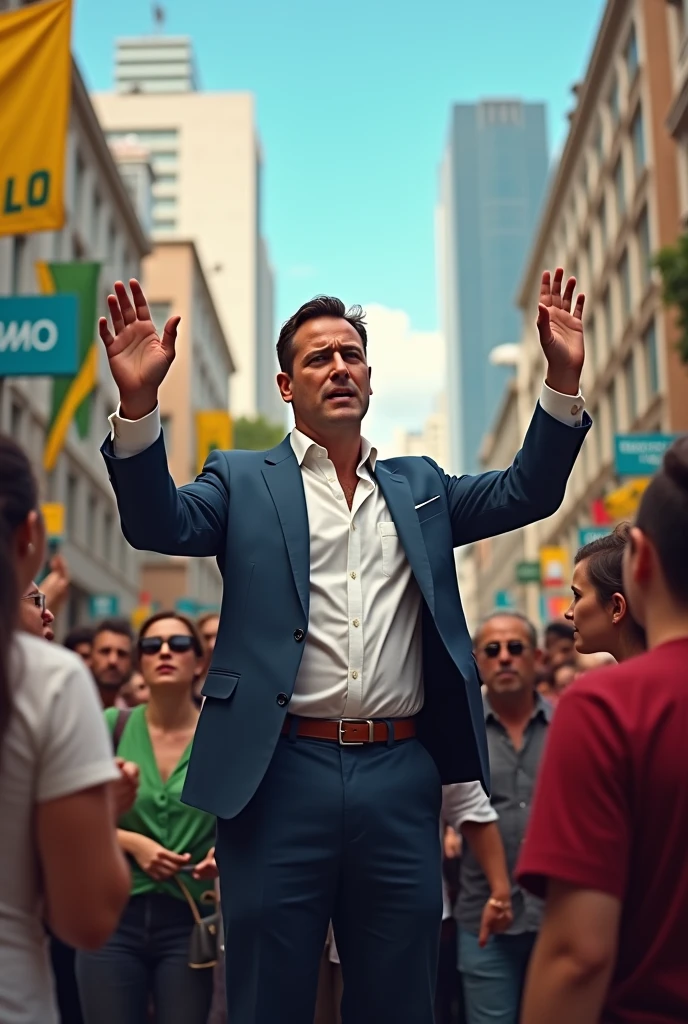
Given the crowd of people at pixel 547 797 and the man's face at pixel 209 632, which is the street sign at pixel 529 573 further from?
the crowd of people at pixel 547 797

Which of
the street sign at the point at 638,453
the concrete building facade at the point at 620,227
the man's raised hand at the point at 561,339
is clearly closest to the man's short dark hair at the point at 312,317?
the man's raised hand at the point at 561,339

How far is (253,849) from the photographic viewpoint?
3064mm

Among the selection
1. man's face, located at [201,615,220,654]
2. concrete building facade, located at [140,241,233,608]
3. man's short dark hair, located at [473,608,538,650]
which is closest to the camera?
man's short dark hair, located at [473,608,538,650]

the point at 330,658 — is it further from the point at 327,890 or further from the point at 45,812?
the point at 45,812

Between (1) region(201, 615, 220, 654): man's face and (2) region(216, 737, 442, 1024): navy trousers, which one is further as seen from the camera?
(1) region(201, 615, 220, 654): man's face

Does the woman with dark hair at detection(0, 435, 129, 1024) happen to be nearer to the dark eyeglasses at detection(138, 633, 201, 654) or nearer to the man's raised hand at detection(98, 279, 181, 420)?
the man's raised hand at detection(98, 279, 181, 420)

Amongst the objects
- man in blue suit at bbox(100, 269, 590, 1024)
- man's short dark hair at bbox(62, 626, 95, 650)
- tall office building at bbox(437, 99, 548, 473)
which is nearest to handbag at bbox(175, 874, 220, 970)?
man in blue suit at bbox(100, 269, 590, 1024)

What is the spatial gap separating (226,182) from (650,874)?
94.7 m

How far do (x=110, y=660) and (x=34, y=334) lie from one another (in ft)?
11.4

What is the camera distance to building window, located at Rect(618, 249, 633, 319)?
3669cm

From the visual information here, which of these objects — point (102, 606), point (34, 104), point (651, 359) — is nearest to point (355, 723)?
point (34, 104)

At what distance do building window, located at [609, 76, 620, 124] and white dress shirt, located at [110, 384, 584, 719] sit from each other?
36798 mm

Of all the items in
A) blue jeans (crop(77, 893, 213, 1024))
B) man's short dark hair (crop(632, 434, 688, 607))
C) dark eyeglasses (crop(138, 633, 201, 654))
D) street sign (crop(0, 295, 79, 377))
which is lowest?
blue jeans (crop(77, 893, 213, 1024))

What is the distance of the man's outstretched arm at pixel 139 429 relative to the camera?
3000mm
